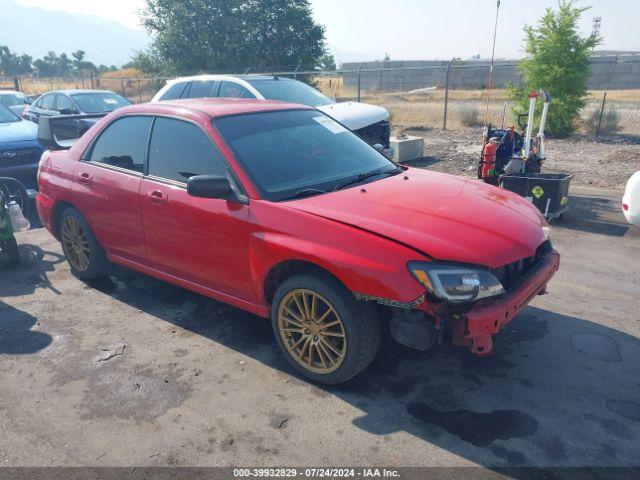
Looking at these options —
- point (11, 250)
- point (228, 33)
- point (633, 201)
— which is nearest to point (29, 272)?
point (11, 250)

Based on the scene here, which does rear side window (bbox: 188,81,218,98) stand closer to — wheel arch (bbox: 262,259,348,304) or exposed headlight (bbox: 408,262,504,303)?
wheel arch (bbox: 262,259,348,304)

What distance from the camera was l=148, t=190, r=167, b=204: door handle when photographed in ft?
13.0

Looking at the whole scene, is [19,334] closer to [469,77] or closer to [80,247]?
[80,247]

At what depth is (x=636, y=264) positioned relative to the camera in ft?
17.5

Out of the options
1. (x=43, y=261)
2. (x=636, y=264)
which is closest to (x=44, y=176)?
(x=43, y=261)

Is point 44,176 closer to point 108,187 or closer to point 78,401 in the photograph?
point 108,187

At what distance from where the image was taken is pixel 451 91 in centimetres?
3416

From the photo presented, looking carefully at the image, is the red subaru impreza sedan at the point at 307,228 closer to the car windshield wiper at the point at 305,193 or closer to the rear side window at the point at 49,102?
the car windshield wiper at the point at 305,193

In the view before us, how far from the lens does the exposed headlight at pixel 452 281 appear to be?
2.80m

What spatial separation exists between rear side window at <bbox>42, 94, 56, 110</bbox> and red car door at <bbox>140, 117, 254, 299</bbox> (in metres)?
10.8

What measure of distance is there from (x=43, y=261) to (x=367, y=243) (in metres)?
4.59

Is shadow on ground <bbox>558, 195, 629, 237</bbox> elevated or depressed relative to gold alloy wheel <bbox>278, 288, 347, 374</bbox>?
depressed

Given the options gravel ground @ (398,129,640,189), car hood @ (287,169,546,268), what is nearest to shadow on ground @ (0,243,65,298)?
car hood @ (287,169,546,268)

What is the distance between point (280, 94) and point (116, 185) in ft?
16.7
